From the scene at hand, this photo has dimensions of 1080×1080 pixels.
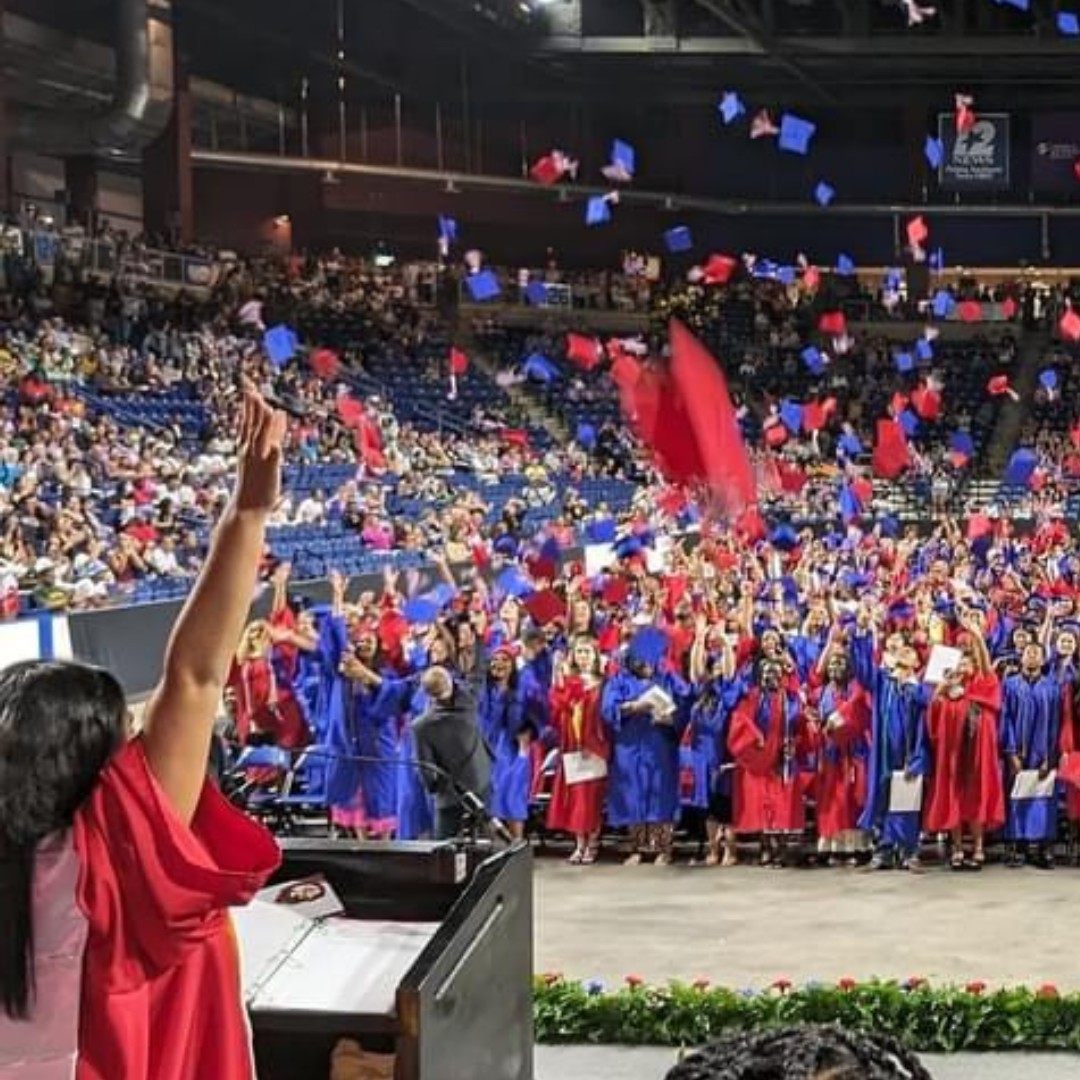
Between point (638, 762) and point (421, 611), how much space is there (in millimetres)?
3462

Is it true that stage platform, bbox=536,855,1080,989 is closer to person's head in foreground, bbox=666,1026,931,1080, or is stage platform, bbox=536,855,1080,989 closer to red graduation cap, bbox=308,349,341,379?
person's head in foreground, bbox=666,1026,931,1080

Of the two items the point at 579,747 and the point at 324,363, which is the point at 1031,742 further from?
the point at 324,363

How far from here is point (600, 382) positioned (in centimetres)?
3500

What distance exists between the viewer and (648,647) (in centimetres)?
1033

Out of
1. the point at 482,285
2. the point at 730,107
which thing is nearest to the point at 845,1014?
the point at 482,285

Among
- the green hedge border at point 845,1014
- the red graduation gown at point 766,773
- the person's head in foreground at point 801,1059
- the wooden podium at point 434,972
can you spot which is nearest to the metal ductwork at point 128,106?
the red graduation gown at point 766,773

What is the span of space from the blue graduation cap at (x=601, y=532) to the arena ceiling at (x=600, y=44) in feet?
29.8

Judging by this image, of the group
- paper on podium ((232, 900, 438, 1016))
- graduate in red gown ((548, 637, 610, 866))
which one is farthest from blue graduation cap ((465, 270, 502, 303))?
paper on podium ((232, 900, 438, 1016))

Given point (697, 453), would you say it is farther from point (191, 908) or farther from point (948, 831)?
point (191, 908)

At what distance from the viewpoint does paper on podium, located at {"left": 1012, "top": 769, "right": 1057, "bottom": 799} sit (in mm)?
9547

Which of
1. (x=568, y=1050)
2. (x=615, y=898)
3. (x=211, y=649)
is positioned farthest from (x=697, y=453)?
(x=211, y=649)

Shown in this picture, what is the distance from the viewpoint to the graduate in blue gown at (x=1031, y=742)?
31.4 feet

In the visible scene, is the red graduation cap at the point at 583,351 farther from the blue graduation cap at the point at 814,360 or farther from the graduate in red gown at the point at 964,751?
the graduate in red gown at the point at 964,751

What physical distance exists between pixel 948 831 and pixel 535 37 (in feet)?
79.6
